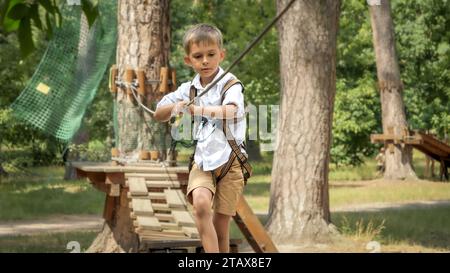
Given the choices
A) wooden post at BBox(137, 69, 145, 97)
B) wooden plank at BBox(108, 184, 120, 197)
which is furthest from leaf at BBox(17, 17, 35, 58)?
wooden post at BBox(137, 69, 145, 97)

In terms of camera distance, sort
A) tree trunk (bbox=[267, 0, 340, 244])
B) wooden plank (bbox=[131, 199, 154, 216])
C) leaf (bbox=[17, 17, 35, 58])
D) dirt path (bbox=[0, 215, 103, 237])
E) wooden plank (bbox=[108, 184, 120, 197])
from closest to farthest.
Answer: leaf (bbox=[17, 17, 35, 58]), wooden plank (bbox=[131, 199, 154, 216]), wooden plank (bbox=[108, 184, 120, 197]), tree trunk (bbox=[267, 0, 340, 244]), dirt path (bbox=[0, 215, 103, 237])

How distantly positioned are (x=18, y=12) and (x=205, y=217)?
170 cm

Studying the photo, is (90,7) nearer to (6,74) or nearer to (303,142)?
(303,142)

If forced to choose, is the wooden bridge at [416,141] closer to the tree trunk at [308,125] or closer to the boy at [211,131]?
the tree trunk at [308,125]

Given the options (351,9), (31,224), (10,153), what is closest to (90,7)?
(31,224)

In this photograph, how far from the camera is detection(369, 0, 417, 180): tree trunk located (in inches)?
1257

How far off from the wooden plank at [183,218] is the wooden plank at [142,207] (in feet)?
0.70

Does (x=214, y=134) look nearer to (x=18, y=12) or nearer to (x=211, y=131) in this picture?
(x=211, y=131)

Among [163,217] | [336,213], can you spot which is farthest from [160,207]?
[336,213]

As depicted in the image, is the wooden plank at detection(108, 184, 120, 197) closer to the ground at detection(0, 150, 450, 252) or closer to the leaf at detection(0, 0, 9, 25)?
the ground at detection(0, 150, 450, 252)

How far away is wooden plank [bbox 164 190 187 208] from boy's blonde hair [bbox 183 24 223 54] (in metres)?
3.98

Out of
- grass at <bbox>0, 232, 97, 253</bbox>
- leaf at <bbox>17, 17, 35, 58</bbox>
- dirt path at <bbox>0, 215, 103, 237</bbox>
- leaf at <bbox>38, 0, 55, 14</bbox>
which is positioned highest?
leaf at <bbox>38, 0, 55, 14</bbox>

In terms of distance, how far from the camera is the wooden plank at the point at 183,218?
9289 mm
